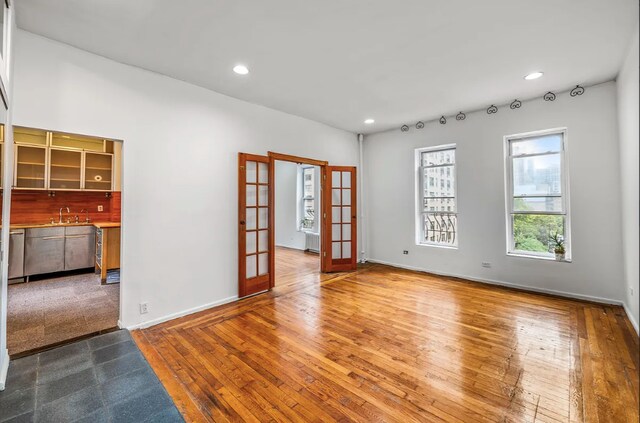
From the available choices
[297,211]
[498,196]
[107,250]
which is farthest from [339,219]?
[107,250]

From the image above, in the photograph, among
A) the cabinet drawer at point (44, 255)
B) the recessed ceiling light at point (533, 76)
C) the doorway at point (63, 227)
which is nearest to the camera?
the recessed ceiling light at point (533, 76)

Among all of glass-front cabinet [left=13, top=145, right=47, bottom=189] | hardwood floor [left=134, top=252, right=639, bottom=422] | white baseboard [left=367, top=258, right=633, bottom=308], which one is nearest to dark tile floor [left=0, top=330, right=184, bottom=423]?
hardwood floor [left=134, top=252, right=639, bottom=422]

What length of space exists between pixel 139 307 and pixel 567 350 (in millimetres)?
4161

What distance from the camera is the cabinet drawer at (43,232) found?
462 centimetres

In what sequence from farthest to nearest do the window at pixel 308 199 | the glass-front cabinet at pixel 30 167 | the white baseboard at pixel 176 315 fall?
1. the window at pixel 308 199
2. the glass-front cabinet at pixel 30 167
3. the white baseboard at pixel 176 315

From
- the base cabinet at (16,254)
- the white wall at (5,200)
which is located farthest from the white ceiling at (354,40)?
the base cabinet at (16,254)

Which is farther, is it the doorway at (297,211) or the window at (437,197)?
the doorway at (297,211)

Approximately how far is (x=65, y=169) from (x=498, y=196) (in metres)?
7.48

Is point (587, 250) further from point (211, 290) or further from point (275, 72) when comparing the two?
point (211, 290)

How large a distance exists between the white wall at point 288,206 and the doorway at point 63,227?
4.10 metres

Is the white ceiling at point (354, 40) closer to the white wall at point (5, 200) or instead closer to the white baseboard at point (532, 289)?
the white wall at point (5, 200)

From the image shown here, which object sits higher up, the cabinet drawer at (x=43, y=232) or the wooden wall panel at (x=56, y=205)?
the wooden wall panel at (x=56, y=205)

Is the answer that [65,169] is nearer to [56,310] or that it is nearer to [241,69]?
[56,310]

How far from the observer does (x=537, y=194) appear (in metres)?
4.22
